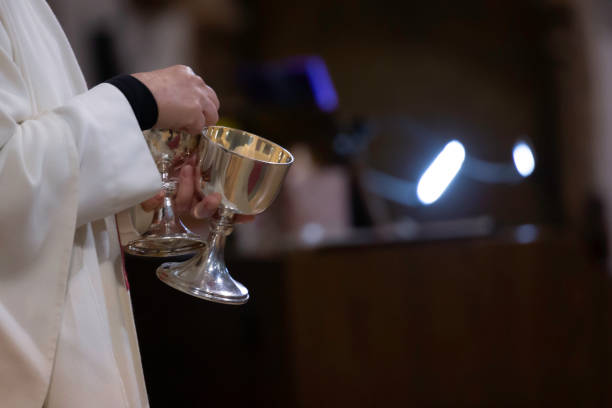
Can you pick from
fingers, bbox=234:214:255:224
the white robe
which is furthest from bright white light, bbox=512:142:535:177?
the white robe

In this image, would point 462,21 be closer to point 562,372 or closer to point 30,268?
point 562,372

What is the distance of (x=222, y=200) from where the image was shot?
3.26 ft

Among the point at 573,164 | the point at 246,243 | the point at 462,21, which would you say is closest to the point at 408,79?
the point at 462,21

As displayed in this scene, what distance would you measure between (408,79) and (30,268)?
4.52m

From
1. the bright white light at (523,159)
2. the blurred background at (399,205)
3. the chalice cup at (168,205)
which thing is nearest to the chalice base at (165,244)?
the chalice cup at (168,205)

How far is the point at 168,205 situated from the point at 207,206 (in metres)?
0.07

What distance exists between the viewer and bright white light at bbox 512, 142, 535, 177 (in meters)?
4.61

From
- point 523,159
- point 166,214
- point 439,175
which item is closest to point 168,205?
point 166,214

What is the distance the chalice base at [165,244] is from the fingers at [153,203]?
5 centimetres

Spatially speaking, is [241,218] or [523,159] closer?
[241,218]

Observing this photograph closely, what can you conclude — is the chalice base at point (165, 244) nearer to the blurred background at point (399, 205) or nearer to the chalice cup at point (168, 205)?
the chalice cup at point (168, 205)

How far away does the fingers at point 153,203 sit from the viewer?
3.23ft

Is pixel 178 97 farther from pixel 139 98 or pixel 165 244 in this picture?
pixel 165 244

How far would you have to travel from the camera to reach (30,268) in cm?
81
